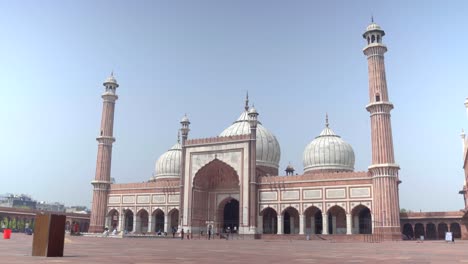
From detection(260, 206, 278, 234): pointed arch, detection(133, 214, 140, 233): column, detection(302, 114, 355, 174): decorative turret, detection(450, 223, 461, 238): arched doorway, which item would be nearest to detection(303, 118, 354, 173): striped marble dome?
detection(302, 114, 355, 174): decorative turret

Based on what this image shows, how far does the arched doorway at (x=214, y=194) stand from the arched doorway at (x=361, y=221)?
10704 millimetres

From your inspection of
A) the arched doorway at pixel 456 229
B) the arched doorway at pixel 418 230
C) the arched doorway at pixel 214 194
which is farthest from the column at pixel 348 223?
the arched doorway at pixel 456 229

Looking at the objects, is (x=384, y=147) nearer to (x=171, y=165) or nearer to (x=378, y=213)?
(x=378, y=213)

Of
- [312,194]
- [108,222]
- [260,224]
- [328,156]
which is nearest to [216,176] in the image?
[260,224]

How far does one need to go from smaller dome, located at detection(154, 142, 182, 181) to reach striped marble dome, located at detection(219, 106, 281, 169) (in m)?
6.57

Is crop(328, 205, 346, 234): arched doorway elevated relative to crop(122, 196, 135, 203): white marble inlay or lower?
lower

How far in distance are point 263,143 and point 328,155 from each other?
653 centimetres

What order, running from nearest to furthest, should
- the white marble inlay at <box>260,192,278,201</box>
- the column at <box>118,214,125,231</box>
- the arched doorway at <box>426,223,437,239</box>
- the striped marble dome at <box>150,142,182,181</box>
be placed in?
the white marble inlay at <box>260,192,278,201</box> < the arched doorway at <box>426,223,437,239</box> < the column at <box>118,214,125,231</box> < the striped marble dome at <box>150,142,182,181</box>

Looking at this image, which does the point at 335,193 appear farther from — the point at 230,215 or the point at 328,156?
the point at 230,215

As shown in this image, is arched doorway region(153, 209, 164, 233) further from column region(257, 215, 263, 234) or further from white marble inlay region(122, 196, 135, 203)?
column region(257, 215, 263, 234)

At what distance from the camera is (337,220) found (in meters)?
36.7

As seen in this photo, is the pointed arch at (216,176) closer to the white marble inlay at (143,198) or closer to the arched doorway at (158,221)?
the arched doorway at (158,221)

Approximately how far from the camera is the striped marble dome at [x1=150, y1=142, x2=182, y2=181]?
4881 cm

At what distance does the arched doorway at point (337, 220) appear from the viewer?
3634cm
